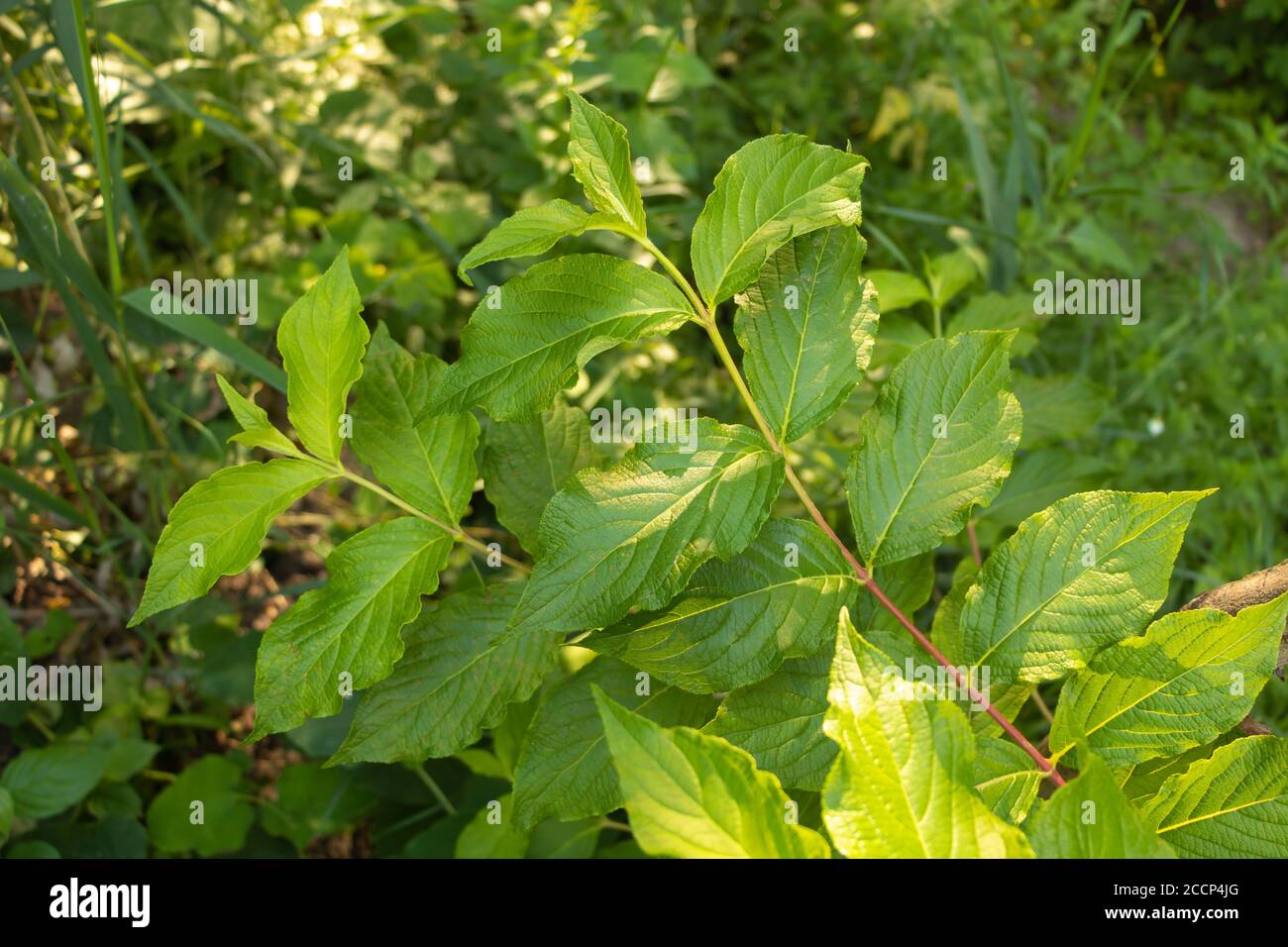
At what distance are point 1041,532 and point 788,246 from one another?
1.18 feet

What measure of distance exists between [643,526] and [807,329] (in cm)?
26

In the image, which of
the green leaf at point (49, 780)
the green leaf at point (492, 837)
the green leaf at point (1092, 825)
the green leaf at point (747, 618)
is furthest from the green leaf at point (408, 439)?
the green leaf at point (49, 780)

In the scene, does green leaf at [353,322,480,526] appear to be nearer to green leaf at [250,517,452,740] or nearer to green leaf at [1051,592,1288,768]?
green leaf at [250,517,452,740]

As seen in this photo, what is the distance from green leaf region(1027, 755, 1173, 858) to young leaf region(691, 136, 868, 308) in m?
0.50

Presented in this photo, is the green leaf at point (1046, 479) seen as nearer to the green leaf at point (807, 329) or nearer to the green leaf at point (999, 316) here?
the green leaf at point (999, 316)

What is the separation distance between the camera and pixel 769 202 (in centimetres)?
92

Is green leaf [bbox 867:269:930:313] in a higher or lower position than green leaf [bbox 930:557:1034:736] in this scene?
higher

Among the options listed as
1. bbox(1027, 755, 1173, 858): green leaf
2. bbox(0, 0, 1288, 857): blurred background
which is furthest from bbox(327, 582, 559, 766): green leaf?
bbox(1027, 755, 1173, 858): green leaf

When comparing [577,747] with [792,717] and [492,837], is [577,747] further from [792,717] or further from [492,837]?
[492,837]

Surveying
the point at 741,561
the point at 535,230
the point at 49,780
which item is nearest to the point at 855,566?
the point at 741,561

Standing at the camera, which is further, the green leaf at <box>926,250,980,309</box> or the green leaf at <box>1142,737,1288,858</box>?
the green leaf at <box>926,250,980,309</box>

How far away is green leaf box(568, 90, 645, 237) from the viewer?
0.91 meters

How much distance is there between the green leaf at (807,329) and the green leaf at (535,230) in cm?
17

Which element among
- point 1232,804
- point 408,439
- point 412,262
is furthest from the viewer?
point 412,262
